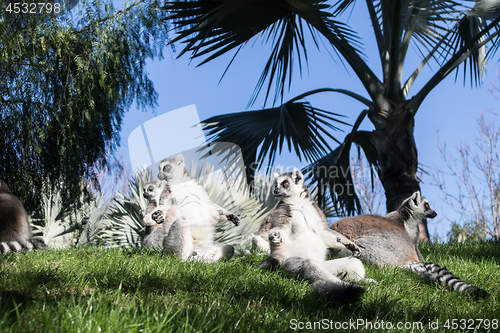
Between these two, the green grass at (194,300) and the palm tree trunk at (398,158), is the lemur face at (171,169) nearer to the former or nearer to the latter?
the green grass at (194,300)

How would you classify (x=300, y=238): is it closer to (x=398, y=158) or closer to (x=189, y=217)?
(x=189, y=217)

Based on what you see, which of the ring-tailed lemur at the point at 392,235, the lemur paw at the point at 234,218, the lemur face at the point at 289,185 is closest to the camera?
the lemur face at the point at 289,185

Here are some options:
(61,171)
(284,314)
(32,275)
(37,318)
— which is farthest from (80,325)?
(61,171)

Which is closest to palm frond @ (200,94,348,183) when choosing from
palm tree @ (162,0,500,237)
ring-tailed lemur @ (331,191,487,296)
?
palm tree @ (162,0,500,237)

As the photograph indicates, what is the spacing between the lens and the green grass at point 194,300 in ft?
5.57

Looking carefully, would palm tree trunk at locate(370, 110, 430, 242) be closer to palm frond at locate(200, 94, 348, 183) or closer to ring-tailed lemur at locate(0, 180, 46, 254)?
palm frond at locate(200, 94, 348, 183)

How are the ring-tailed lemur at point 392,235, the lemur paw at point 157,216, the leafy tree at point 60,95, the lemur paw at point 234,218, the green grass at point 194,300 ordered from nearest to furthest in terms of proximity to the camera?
1. the green grass at point 194,300
2. the lemur paw at point 157,216
3. the lemur paw at point 234,218
4. the ring-tailed lemur at point 392,235
5. the leafy tree at point 60,95

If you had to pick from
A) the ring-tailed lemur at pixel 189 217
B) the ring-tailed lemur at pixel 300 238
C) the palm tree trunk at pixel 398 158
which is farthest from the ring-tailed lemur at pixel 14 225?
the palm tree trunk at pixel 398 158

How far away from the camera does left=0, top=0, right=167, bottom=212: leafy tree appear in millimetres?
6391

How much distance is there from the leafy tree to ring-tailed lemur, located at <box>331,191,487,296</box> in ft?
16.1

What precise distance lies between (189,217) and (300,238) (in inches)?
40.1

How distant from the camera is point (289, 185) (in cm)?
314

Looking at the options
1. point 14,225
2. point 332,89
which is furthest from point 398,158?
point 14,225

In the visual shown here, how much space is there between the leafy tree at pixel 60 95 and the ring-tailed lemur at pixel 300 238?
4734mm
